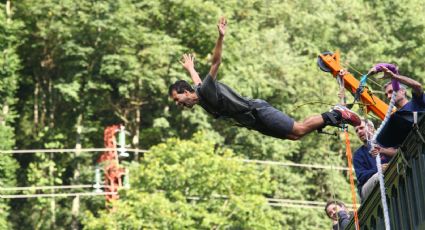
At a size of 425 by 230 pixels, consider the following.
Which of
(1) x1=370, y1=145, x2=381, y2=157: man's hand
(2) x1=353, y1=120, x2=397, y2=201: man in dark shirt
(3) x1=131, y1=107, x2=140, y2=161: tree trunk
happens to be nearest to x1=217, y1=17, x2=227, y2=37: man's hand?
(1) x1=370, y1=145, x2=381, y2=157: man's hand

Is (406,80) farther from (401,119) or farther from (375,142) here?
(375,142)

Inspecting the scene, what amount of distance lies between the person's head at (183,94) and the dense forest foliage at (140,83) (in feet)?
112

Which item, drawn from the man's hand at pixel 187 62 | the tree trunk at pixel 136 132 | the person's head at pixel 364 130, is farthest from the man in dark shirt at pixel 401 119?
the tree trunk at pixel 136 132

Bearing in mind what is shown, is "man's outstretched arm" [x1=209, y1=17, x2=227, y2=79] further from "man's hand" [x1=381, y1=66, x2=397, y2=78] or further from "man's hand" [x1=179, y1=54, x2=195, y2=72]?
"man's hand" [x1=381, y1=66, x2=397, y2=78]

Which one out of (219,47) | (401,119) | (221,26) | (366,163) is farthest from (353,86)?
(401,119)

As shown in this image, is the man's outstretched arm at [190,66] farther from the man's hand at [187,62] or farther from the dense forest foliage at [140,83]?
the dense forest foliage at [140,83]

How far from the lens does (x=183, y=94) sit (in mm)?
14328

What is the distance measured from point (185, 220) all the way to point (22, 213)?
41.8 feet

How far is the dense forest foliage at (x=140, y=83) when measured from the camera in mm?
53281

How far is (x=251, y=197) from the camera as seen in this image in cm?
4531

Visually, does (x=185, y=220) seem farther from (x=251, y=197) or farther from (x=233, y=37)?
(x=233, y=37)

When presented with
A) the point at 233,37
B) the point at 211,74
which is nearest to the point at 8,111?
the point at 233,37

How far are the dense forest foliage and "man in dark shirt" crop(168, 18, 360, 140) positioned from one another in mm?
34342

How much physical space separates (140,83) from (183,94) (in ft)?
134
